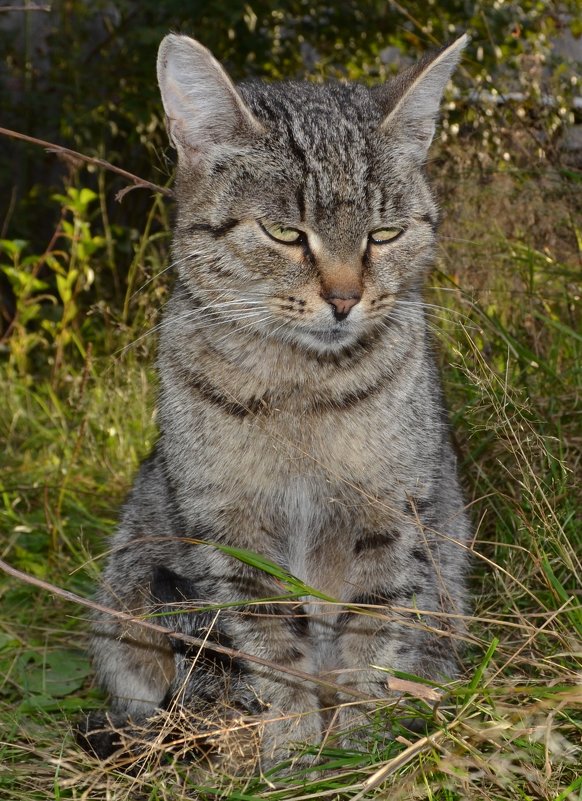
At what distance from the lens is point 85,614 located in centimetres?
339

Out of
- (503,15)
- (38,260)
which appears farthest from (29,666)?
(503,15)

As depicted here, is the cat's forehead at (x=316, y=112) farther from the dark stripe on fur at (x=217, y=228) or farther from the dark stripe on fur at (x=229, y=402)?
the dark stripe on fur at (x=229, y=402)

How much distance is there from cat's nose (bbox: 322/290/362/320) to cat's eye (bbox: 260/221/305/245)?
0.15m

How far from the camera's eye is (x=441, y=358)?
373 cm

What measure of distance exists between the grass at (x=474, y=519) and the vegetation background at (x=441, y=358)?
11mm

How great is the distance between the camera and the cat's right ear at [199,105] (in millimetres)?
2434

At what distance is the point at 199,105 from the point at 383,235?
537 mm

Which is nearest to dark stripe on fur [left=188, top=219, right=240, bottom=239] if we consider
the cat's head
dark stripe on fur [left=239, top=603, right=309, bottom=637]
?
the cat's head

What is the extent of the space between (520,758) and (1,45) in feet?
19.5

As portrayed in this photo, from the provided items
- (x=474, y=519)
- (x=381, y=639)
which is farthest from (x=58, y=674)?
(x=474, y=519)

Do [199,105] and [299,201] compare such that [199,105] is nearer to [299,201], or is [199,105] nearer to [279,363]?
[299,201]

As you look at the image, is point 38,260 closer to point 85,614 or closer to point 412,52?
point 85,614

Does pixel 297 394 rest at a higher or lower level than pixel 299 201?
lower

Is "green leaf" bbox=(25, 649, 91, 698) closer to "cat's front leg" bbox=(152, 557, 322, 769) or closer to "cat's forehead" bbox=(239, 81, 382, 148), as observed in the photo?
"cat's front leg" bbox=(152, 557, 322, 769)
